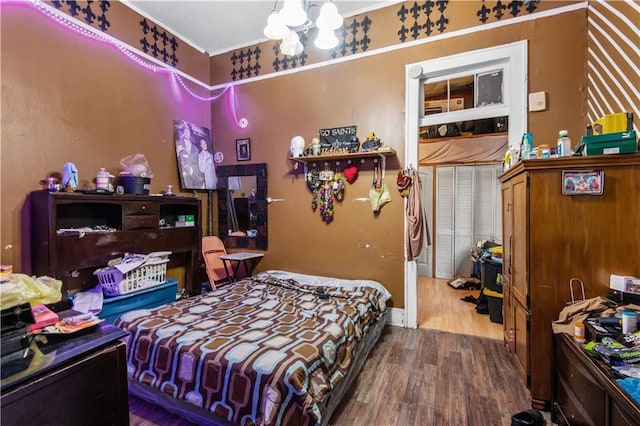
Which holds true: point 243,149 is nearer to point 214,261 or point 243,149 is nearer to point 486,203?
point 214,261

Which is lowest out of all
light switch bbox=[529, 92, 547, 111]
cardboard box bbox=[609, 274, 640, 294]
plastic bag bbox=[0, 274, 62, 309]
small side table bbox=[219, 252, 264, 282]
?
small side table bbox=[219, 252, 264, 282]

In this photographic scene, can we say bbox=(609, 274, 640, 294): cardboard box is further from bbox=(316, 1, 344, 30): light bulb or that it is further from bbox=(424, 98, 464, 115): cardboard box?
bbox=(316, 1, 344, 30): light bulb

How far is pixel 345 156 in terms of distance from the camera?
3.26 meters

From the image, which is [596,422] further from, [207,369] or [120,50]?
[120,50]

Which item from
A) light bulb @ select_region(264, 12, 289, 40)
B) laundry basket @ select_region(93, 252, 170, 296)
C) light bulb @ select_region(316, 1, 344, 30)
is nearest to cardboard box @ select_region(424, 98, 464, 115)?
light bulb @ select_region(316, 1, 344, 30)

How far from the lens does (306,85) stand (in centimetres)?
359

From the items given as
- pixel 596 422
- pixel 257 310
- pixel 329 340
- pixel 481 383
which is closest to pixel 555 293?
pixel 596 422

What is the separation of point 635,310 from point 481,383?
1.05 metres

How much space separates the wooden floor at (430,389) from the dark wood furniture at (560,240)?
0.82ft

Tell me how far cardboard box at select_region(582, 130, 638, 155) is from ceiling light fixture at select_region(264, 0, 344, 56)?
5.58ft

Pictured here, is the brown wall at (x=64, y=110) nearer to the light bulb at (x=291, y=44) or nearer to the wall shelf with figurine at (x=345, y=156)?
the wall shelf with figurine at (x=345, y=156)

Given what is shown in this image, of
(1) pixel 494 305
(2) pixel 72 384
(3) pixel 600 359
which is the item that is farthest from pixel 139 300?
(1) pixel 494 305

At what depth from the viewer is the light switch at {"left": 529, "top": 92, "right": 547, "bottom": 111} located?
2.62 m

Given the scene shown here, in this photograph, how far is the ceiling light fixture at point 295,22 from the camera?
1903 millimetres
